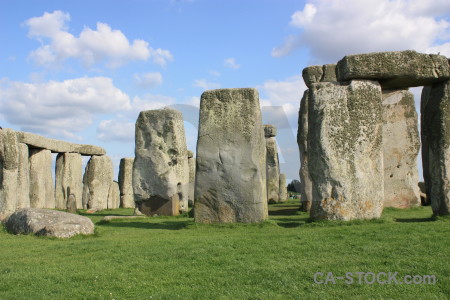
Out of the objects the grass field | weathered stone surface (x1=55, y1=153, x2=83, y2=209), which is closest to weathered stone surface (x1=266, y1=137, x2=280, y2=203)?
weathered stone surface (x1=55, y1=153, x2=83, y2=209)

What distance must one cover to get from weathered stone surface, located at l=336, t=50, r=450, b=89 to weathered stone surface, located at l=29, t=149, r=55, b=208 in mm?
13772

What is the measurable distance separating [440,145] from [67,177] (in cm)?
1634

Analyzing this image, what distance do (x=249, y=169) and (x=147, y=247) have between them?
3082mm

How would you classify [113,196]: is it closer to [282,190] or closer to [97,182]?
[97,182]

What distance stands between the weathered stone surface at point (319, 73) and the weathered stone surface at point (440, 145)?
401 cm

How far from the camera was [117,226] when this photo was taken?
1151 cm

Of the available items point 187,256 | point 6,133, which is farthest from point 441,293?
point 6,133

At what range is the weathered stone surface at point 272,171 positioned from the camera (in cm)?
2126

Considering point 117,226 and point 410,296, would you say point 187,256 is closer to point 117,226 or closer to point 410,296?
point 410,296

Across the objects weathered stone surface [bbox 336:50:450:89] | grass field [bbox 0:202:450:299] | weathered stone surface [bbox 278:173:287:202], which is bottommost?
grass field [bbox 0:202:450:299]

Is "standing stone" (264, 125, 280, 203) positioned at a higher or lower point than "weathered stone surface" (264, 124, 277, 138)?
lower

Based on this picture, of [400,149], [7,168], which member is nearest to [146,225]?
[7,168]

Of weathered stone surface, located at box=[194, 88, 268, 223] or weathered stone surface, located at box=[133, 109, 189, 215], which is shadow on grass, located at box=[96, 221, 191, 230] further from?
weathered stone surface, located at box=[133, 109, 189, 215]

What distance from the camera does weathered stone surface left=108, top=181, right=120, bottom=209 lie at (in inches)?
959
